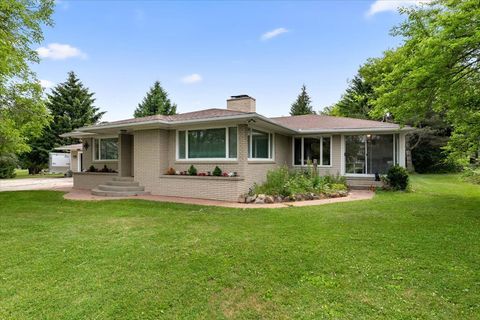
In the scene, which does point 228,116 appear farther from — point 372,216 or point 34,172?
point 34,172

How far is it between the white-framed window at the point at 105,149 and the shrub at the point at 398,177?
1264cm

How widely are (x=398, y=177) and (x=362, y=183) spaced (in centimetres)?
171

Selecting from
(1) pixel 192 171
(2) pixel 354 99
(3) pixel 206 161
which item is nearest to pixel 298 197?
(3) pixel 206 161

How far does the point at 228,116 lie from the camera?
30.7 feet

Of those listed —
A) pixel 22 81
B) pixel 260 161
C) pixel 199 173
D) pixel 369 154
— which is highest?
pixel 22 81

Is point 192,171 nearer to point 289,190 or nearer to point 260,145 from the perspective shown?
point 260,145

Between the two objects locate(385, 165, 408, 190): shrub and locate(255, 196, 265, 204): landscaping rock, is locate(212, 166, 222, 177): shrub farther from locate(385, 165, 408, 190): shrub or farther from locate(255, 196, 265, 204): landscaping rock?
locate(385, 165, 408, 190): shrub

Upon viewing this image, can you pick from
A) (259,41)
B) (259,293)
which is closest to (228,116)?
(259,293)

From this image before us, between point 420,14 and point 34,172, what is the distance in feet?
109

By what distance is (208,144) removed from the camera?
35.2 feet

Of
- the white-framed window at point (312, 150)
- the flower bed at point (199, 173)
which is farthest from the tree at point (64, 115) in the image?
the white-framed window at point (312, 150)

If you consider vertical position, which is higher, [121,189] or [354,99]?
[354,99]

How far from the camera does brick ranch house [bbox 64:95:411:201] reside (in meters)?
10.1

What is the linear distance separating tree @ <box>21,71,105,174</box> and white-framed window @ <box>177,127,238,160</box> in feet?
74.8
